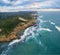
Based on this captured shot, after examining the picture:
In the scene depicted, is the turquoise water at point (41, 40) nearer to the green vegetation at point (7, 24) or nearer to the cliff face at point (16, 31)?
the cliff face at point (16, 31)

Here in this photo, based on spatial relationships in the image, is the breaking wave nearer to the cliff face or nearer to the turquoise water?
the turquoise water

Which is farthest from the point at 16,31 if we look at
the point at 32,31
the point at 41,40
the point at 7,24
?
the point at 41,40

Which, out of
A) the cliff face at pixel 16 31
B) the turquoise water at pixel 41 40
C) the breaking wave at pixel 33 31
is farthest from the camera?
the breaking wave at pixel 33 31

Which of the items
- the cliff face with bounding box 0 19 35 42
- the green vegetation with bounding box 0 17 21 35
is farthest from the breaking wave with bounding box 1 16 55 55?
the green vegetation with bounding box 0 17 21 35

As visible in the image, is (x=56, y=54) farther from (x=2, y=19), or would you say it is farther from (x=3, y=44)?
(x=2, y=19)

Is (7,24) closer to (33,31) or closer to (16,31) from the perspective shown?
(16,31)

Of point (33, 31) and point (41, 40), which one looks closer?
point (41, 40)

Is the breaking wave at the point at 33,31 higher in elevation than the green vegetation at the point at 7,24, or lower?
lower

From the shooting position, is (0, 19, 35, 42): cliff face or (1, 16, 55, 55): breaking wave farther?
(1, 16, 55, 55): breaking wave

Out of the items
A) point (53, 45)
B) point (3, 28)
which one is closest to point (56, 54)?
point (53, 45)

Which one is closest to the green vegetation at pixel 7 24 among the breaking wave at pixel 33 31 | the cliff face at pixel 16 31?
the cliff face at pixel 16 31
